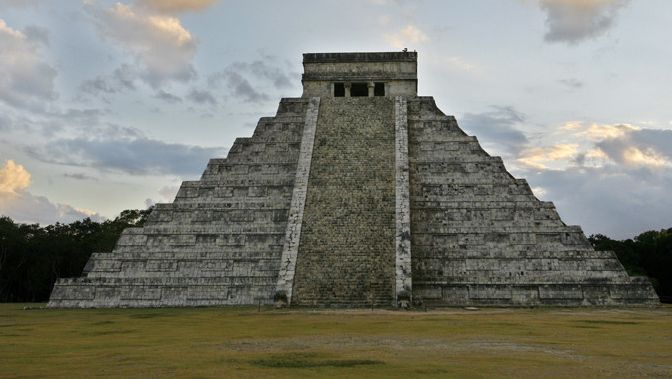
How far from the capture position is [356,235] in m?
20.0

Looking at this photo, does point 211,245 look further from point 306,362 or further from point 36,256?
point 36,256

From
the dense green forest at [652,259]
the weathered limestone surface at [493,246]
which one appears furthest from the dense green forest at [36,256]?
the dense green forest at [652,259]

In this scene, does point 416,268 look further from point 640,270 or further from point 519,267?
point 640,270

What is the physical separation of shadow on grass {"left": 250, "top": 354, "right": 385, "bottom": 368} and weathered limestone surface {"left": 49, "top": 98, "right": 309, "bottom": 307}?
11.4 metres

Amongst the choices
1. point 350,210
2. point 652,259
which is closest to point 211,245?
point 350,210

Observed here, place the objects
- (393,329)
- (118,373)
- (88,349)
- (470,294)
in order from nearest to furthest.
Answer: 1. (118,373)
2. (88,349)
3. (393,329)
4. (470,294)

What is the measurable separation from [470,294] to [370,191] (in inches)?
193

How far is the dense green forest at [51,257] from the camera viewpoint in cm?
3512

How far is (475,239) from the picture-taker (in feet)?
67.8

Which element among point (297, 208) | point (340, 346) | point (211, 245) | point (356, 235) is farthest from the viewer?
point (297, 208)

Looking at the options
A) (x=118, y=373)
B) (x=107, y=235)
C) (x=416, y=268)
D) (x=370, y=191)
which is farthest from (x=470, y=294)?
(x=107, y=235)

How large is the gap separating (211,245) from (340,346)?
12.8m

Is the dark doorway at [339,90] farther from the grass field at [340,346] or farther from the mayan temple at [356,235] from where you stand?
the grass field at [340,346]

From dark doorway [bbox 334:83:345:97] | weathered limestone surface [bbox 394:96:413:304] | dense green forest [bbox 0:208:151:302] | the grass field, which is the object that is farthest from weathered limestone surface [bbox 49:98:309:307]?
dense green forest [bbox 0:208:151:302]
